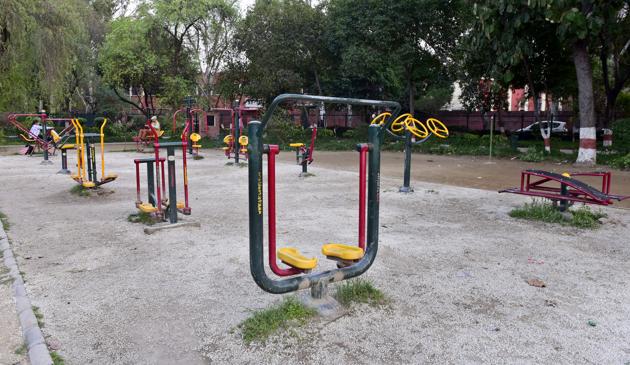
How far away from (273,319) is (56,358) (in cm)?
130

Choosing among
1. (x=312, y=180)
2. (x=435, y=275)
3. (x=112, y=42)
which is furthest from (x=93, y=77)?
(x=435, y=275)

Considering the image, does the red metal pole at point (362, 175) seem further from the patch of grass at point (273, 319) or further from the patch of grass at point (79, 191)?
the patch of grass at point (79, 191)

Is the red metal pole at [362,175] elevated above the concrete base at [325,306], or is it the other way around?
the red metal pole at [362,175]

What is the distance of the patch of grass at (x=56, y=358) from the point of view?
9.58 feet

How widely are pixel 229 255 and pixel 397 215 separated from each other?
2.92m

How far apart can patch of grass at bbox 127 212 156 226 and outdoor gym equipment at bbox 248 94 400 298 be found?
139 inches

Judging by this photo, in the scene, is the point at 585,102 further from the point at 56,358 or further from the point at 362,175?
the point at 56,358

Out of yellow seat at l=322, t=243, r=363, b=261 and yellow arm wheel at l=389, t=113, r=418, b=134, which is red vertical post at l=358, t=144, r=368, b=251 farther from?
yellow arm wheel at l=389, t=113, r=418, b=134

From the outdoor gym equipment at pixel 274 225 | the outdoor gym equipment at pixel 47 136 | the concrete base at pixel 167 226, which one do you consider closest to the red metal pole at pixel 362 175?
the outdoor gym equipment at pixel 274 225

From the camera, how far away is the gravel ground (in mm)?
3076

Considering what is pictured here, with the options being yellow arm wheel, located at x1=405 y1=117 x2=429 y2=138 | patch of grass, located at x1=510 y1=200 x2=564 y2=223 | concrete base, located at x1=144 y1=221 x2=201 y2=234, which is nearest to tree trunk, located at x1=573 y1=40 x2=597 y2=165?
yellow arm wheel, located at x1=405 y1=117 x2=429 y2=138

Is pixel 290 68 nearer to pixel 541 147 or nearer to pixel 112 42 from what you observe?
pixel 112 42

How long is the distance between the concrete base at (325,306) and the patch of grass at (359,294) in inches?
4.1

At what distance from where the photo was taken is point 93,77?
32.7 meters
